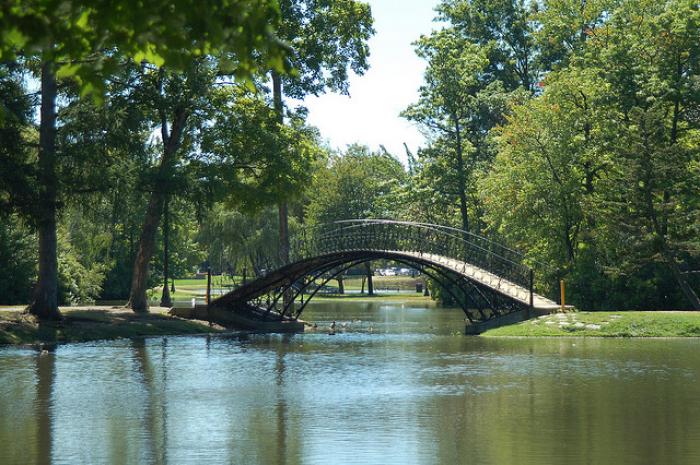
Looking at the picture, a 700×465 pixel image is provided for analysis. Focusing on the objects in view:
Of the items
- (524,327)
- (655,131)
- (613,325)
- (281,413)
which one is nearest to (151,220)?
(524,327)

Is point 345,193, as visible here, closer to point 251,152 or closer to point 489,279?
point 251,152

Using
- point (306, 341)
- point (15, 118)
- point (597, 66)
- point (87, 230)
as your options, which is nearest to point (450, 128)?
point (597, 66)

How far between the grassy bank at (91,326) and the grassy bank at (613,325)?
1504cm

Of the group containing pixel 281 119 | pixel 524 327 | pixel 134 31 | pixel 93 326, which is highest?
pixel 281 119

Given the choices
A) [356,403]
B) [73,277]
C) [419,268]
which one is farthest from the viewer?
[73,277]

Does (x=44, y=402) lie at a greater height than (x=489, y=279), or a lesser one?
lesser

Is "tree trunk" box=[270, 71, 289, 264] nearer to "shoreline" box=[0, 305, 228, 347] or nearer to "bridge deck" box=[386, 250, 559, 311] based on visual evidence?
"shoreline" box=[0, 305, 228, 347]

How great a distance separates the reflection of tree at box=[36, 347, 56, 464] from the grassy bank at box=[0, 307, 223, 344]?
2567mm

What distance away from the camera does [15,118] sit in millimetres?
36031

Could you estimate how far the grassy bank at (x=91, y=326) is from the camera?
38531 millimetres

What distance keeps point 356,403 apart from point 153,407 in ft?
15.1

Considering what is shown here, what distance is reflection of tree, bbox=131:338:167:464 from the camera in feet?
57.2

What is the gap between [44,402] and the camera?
76.5 ft

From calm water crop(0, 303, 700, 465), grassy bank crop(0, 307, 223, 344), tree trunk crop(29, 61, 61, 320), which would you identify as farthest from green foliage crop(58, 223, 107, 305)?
calm water crop(0, 303, 700, 465)
